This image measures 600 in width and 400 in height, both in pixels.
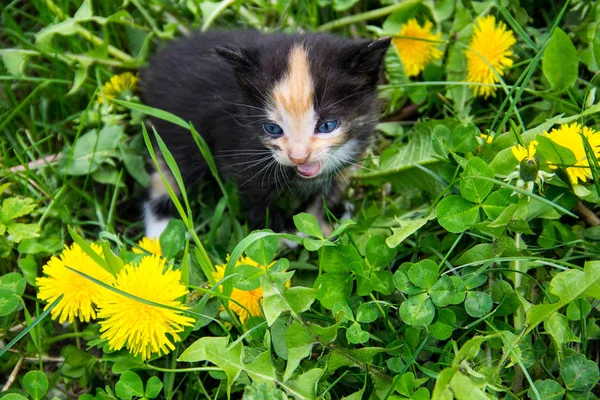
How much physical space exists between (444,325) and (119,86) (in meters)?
1.60

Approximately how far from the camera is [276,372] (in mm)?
1641

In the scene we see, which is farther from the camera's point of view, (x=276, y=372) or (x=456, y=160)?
→ (x=456, y=160)

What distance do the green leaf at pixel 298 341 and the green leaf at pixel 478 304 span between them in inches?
15.6

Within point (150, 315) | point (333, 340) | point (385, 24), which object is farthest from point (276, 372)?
point (385, 24)

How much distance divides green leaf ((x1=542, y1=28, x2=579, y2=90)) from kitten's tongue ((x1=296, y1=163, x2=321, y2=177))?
2.44ft

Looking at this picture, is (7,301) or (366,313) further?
(7,301)

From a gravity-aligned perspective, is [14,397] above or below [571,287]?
below

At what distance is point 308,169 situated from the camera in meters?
2.00

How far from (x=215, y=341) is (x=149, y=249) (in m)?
0.54

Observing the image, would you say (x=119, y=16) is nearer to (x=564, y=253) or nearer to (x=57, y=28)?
(x=57, y=28)

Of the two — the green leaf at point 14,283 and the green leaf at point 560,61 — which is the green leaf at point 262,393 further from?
the green leaf at point 560,61

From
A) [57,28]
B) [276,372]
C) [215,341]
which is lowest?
[276,372]

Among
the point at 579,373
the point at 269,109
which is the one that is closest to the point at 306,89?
the point at 269,109

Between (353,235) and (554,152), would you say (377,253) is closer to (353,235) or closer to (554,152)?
(353,235)
